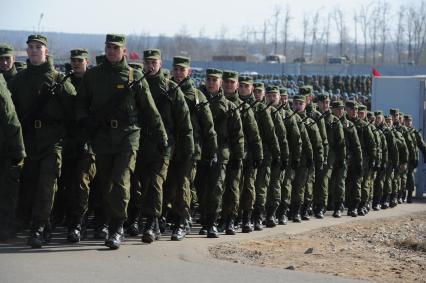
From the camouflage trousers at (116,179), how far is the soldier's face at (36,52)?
4.30 ft

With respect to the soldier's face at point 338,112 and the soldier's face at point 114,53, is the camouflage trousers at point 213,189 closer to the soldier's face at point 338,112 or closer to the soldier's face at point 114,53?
the soldier's face at point 114,53

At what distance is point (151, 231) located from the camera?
12.5 m

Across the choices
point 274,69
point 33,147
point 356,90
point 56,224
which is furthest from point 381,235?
point 274,69

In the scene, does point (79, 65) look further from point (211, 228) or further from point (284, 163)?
point (284, 163)

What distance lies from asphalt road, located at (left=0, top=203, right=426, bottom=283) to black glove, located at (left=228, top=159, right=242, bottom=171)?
72.1 inches

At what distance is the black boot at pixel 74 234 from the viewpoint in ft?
40.0

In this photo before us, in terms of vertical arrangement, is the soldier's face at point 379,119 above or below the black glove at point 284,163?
above

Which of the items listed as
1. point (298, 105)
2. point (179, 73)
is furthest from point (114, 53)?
point (298, 105)

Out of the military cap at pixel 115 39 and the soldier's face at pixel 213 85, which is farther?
the soldier's face at pixel 213 85

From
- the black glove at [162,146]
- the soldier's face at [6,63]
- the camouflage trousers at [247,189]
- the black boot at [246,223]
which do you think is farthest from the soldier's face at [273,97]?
the soldier's face at [6,63]

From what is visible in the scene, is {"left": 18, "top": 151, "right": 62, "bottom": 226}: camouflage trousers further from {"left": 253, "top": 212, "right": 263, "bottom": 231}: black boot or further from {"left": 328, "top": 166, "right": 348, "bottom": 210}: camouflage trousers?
{"left": 328, "top": 166, "right": 348, "bottom": 210}: camouflage trousers

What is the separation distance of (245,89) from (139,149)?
9.60 ft

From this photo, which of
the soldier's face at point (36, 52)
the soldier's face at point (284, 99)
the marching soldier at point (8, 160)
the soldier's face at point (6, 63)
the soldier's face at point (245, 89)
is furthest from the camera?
the soldier's face at point (284, 99)

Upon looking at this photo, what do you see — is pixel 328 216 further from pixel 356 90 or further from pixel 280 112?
pixel 356 90
